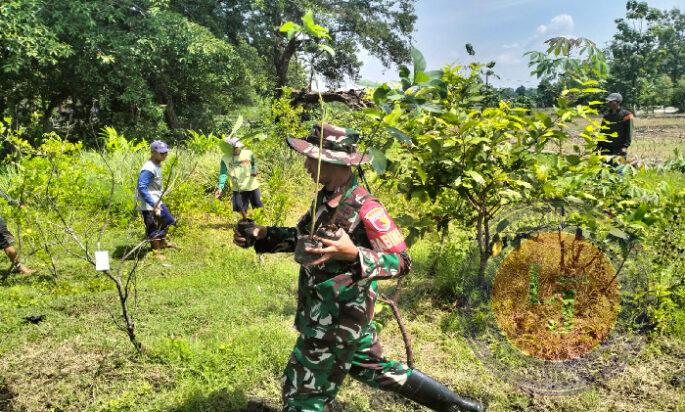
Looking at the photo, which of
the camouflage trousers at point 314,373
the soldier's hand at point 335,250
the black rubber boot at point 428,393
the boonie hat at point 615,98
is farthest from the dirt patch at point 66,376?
the boonie hat at point 615,98

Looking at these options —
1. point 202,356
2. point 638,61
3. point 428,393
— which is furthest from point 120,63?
point 638,61

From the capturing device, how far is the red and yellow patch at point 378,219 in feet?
7.07

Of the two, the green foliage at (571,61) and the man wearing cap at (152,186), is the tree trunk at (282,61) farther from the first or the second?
the green foliage at (571,61)

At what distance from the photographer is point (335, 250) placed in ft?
6.20

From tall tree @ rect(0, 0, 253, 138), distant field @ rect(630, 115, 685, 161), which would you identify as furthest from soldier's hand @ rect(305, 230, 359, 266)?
distant field @ rect(630, 115, 685, 161)

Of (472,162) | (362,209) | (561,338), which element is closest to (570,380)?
(561,338)

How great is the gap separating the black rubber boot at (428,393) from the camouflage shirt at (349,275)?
507 mm

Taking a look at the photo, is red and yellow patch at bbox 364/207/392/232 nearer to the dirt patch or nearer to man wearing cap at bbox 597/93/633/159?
the dirt patch

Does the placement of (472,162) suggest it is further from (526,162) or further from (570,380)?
(570,380)

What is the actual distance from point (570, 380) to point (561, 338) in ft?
1.35

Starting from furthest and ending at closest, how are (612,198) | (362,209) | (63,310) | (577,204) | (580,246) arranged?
(63,310) < (580,246) < (612,198) < (577,204) < (362,209)

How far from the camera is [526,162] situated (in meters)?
3.48

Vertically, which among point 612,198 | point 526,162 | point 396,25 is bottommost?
point 612,198

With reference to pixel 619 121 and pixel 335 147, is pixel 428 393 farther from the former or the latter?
pixel 619 121
